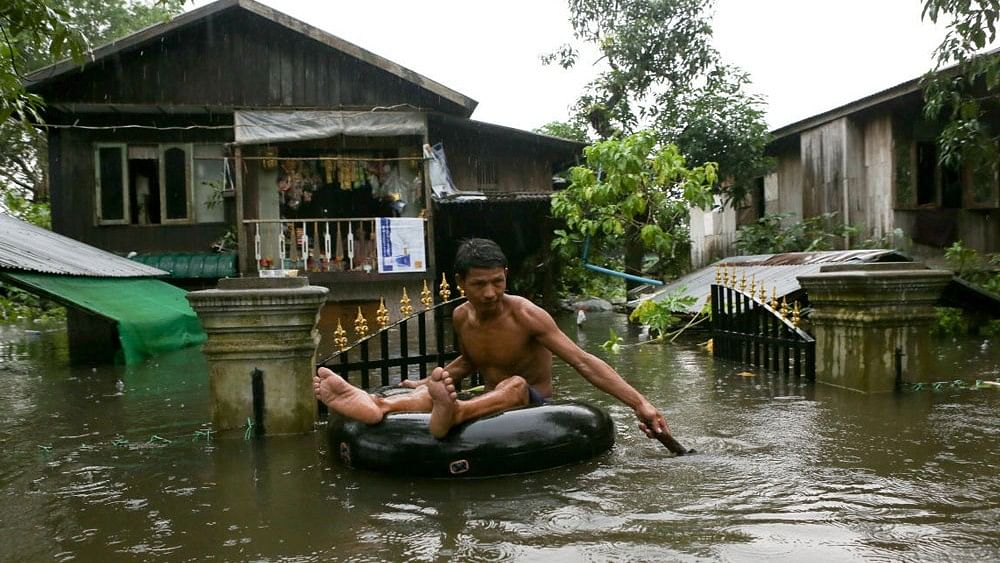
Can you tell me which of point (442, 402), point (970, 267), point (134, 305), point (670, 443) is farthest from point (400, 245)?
point (442, 402)

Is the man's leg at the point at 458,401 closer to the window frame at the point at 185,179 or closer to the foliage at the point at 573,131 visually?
the window frame at the point at 185,179

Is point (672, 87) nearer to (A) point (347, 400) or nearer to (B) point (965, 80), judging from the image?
(B) point (965, 80)

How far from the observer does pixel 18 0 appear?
16.8ft

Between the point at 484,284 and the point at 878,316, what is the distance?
3.61 metres

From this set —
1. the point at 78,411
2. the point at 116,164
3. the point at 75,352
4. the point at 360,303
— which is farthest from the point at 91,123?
the point at 78,411

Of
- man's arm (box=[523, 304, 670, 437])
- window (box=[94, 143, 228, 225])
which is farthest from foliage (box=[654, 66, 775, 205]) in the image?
man's arm (box=[523, 304, 670, 437])

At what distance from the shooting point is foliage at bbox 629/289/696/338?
37.1 feet

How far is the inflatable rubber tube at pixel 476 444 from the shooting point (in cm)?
396

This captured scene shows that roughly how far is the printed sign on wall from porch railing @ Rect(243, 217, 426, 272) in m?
0.23

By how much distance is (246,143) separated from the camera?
13414 mm

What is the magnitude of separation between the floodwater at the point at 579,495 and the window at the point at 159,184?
9.19 m

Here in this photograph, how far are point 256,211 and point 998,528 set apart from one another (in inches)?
532

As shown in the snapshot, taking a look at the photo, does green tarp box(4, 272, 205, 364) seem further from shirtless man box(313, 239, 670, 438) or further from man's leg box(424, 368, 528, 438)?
man's leg box(424, 368, 528, 438)

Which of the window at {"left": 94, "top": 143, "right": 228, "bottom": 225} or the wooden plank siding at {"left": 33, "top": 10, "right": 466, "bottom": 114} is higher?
the wooden plank siding at {"left": 33, "top": 10, "right": 466, "bottom": 114}
